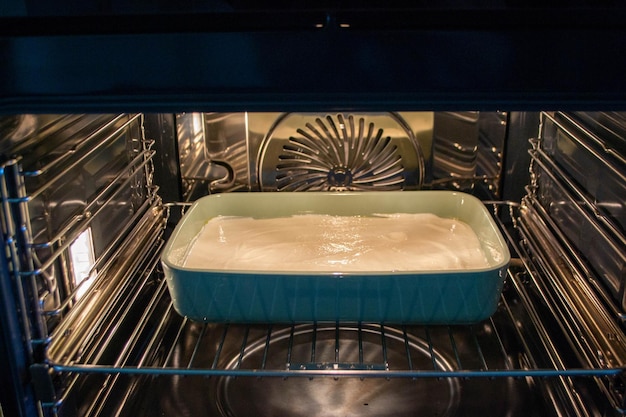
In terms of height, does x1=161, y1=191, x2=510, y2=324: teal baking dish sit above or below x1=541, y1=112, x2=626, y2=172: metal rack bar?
below

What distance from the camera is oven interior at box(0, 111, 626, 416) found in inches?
31.9

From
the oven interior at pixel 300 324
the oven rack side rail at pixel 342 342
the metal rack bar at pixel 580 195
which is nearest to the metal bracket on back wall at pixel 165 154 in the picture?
the oven interior at pixel 300 324

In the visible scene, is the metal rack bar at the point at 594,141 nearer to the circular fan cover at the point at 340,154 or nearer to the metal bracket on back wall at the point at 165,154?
the circular fan cover at the point at 340,154

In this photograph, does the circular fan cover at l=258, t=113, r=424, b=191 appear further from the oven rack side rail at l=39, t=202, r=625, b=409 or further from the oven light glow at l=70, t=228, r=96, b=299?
the oven light glow at l=70, t=228, r=96, b=299

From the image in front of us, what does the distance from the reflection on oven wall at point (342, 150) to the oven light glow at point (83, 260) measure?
0.29 meters

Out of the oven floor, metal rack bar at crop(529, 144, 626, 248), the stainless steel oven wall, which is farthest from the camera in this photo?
the oven floor

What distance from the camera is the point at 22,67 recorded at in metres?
0.63

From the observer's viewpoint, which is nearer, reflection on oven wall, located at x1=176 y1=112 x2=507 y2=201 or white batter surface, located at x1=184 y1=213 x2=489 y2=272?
white batter surface, located at x1=184 y1=213 x2=489 y2=272

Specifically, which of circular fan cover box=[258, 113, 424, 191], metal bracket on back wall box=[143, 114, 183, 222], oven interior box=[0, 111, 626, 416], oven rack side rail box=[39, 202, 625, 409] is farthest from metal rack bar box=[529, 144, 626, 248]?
metal bracket on back wall box=[143, 114, 183, 222]

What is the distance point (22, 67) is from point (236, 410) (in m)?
0.60

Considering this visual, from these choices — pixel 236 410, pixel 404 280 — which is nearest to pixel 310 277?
pixel 404 280

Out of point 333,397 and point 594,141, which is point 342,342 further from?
point 594,141

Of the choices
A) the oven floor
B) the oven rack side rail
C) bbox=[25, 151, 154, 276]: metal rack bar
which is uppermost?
bbox=[25, 151, 154, 276]: metal rack bar

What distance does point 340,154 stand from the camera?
1.17 metres
